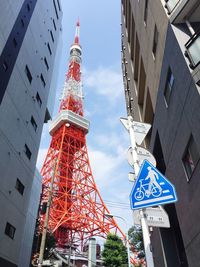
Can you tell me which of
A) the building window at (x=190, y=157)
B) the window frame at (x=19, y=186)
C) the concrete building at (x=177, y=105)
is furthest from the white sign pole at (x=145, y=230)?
the window frame at (x=19, y=186)

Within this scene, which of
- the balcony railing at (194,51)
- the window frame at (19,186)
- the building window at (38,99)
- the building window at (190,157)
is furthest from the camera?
the building window at (38,99)

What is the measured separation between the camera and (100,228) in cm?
3566

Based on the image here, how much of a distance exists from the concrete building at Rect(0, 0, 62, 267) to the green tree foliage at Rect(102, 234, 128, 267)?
958 centimetres

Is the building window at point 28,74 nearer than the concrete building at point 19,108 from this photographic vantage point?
No

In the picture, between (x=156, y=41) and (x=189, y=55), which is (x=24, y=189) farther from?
(x=189, y=55)

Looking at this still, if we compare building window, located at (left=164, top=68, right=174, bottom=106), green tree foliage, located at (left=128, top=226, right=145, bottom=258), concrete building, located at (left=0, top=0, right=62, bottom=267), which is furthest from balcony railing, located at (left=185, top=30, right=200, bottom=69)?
green tree foliage, located at (left=128, top=226, right=145, bottom=258)

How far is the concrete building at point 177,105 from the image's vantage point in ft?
24.0

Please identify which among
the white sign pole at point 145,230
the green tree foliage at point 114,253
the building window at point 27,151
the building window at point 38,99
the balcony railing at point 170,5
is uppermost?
the building window at point 38,99

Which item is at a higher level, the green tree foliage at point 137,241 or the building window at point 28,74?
the building window at point 28,74

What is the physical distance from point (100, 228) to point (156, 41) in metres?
30.3

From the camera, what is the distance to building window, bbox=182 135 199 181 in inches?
292

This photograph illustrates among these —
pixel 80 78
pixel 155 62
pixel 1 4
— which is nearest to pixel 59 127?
pixel 80 78

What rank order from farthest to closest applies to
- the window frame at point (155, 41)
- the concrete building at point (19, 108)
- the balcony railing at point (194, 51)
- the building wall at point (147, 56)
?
the concrete building at point (19, 108) → the window frame at point (155, 41) → the building wall at point (147, 56) → the balcony railing at point (194, 51)

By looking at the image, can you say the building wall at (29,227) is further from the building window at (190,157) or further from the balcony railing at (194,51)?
the balcony railing at (194,51)
